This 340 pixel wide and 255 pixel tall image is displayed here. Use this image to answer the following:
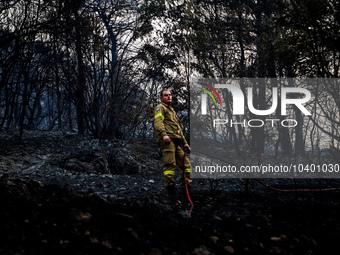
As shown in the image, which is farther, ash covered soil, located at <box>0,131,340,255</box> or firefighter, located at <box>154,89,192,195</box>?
firefighter, located at <box>154,89,192,195</box>

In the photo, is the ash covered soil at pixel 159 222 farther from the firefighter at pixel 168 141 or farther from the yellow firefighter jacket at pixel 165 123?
the yellow firefighter jacket at pixel 165 123

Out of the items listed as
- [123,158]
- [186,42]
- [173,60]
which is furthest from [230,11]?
[123,158]

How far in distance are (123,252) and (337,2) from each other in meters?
7.26

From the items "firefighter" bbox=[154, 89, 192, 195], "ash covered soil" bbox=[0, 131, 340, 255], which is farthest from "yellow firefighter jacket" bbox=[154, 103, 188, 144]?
"ash covered soil" bbox=[0, 131, 340, 255]

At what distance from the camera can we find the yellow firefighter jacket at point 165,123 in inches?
209

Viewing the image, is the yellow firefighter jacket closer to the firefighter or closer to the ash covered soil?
the firefighter

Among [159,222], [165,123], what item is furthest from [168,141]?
[159,222]

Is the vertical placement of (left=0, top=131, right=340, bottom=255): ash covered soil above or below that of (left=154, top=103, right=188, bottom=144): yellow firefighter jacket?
below

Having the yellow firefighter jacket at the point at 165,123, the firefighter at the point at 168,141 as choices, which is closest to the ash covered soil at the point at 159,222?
the firefighter at the point at 168,141

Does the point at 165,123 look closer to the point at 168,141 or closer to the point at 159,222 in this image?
the point at 168,141

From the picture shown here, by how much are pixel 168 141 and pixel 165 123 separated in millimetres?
498

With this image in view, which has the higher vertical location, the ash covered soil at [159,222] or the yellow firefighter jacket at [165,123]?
the yellow firefighter jacket at [165,123]

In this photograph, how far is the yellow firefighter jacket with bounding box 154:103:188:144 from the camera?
5.30 meters

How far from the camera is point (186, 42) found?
12438 millimetres
